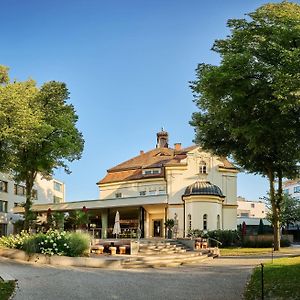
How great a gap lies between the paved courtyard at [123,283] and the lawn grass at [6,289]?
22 centimetres

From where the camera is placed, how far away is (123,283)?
1549 centimetres

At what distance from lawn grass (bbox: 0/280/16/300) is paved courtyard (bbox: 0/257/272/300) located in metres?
0.22

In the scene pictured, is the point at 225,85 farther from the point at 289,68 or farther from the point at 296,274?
the point at 296,274

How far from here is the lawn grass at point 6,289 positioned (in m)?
12.4

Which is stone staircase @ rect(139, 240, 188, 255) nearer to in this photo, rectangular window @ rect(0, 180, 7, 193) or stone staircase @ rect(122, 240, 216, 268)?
stone staircase @ rect(122, 240, 216, 268)

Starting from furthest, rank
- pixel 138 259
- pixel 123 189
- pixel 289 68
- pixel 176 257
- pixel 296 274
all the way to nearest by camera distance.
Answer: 1. pixel 123 189
2. pixel 176 257
3. pixel 138 259
4. pixel 289 68
5. pixel 296 274

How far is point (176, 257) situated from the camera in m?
24.5

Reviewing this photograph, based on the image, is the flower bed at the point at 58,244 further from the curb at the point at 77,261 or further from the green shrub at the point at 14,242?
the green shrub at the point at 14,242

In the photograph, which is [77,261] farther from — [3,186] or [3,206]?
[3,186]

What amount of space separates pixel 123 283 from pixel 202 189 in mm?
29969

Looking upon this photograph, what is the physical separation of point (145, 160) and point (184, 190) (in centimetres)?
793

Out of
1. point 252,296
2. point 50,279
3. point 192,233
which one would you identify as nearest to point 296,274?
point 252,296

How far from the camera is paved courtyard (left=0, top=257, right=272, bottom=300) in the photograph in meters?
13.2

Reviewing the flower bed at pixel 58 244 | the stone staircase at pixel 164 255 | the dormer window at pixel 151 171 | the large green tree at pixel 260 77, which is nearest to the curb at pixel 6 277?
the flower bed at pixel 58 244
